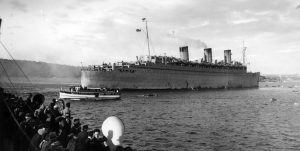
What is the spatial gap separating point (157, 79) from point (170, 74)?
16.5 ft

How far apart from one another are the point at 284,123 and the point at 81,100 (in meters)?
27.9

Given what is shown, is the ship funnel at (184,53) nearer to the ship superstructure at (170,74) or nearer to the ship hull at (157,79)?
the ship superstructure at (170,74)

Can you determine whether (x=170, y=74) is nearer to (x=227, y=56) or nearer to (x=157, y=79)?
(x=157, y=79)

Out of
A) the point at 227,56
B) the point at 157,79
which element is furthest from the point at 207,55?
the point at 157,79

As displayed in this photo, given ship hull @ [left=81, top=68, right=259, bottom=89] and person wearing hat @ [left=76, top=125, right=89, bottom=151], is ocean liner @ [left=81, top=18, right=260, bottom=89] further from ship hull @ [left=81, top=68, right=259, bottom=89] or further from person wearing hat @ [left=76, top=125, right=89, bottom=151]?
person wearing hat @ [left=76, top=125, right=89, bottom=151]

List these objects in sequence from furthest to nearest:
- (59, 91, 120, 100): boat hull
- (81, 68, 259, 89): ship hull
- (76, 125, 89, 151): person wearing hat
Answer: (81, 68, 259, 89): ship hull
(59, 91, 120, 100): boat hull
(76, 125, 89, 151): person wearing hat

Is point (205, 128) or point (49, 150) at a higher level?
point (49, 150)

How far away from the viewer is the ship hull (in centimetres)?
6431

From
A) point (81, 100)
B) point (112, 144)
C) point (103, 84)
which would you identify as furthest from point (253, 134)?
point (103, 84)

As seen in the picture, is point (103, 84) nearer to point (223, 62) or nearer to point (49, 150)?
point (223, 62)

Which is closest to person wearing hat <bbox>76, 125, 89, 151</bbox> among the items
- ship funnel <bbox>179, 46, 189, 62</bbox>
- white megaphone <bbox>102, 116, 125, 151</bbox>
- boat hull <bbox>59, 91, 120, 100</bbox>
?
white megaphone <bbox>102, 116, 125, 151</bbox>

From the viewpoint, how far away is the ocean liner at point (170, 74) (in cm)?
6475

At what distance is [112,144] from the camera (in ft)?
19.8

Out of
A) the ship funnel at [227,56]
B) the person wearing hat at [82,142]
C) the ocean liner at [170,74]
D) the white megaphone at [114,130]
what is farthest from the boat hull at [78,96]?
the ship funnel at [227,56]
